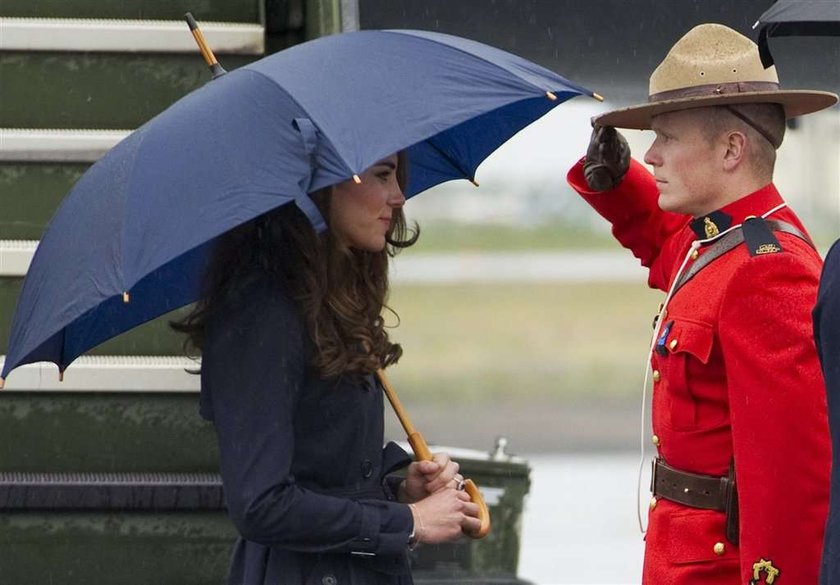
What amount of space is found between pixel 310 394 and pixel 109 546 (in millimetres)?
1353

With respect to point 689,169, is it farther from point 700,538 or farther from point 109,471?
point 109,471

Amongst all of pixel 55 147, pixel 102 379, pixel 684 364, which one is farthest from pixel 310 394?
pixel 55 147

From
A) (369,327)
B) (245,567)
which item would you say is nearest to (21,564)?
(245,567)

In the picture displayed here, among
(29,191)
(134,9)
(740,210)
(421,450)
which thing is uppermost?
(134,9)

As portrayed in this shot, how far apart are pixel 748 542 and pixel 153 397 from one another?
67.4 inches

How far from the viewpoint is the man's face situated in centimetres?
353

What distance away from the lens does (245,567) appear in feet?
10.7

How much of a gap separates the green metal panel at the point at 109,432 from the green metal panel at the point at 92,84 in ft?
2.75

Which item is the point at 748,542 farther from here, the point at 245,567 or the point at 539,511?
the point at 539,511

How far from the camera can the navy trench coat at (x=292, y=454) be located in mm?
2982

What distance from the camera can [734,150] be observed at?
3.53m

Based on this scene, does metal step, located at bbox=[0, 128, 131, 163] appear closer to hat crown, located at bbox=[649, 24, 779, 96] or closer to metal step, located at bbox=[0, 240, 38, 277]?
metal step, located at bbox=[0, 240, 38, 277]

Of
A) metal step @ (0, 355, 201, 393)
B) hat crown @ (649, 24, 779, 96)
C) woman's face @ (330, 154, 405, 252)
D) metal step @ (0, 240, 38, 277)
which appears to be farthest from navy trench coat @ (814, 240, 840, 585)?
metal step @ (0, 240, 38, 277)

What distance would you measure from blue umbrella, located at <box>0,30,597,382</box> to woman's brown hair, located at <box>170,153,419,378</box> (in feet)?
0.42
